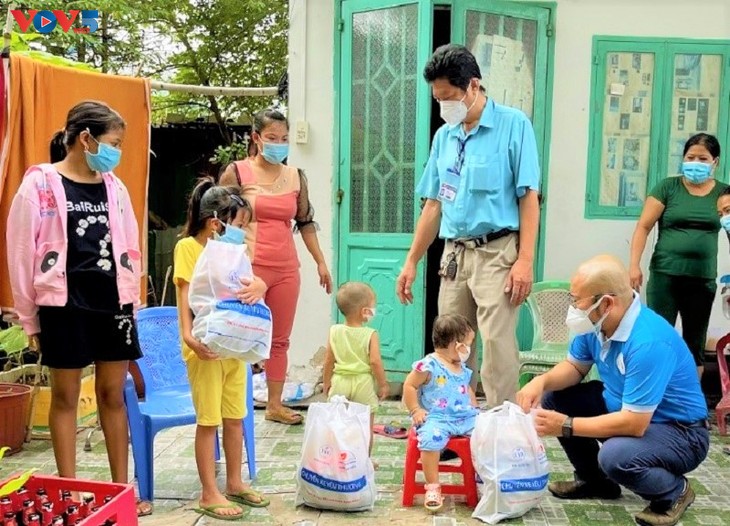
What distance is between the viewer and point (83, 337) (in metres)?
2.78

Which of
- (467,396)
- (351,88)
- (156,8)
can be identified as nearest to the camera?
(467,396)

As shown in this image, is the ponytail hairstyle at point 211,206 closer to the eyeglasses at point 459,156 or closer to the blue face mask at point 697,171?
the eyeglasses at point 459,156

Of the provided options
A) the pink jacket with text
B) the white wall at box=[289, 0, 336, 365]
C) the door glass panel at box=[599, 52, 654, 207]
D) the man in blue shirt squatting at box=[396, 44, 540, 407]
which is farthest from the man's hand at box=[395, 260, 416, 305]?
the door glass panel at box=[599, 52, 654, 207]

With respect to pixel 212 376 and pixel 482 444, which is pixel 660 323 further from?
pixel 212 376

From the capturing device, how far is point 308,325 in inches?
204

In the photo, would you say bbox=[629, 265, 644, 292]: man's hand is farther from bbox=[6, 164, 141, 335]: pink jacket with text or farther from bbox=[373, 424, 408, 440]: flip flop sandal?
bbox=[6, 164, 141, 335]: pink jacket with text

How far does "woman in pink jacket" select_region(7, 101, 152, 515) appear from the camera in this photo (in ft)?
8.79

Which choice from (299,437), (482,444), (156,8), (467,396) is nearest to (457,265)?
(467,396)

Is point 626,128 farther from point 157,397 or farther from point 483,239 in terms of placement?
point 157,397

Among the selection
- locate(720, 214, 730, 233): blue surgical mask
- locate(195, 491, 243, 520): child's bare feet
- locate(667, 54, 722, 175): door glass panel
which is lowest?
locate(195, 491, 243, 520): child's bare feet

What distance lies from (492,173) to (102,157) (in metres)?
1.71

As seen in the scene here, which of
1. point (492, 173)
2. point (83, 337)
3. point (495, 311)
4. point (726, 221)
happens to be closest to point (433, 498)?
point (495, 311)

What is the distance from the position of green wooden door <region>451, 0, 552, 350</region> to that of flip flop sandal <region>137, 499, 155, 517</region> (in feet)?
9.10

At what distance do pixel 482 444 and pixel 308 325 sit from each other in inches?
96.1
